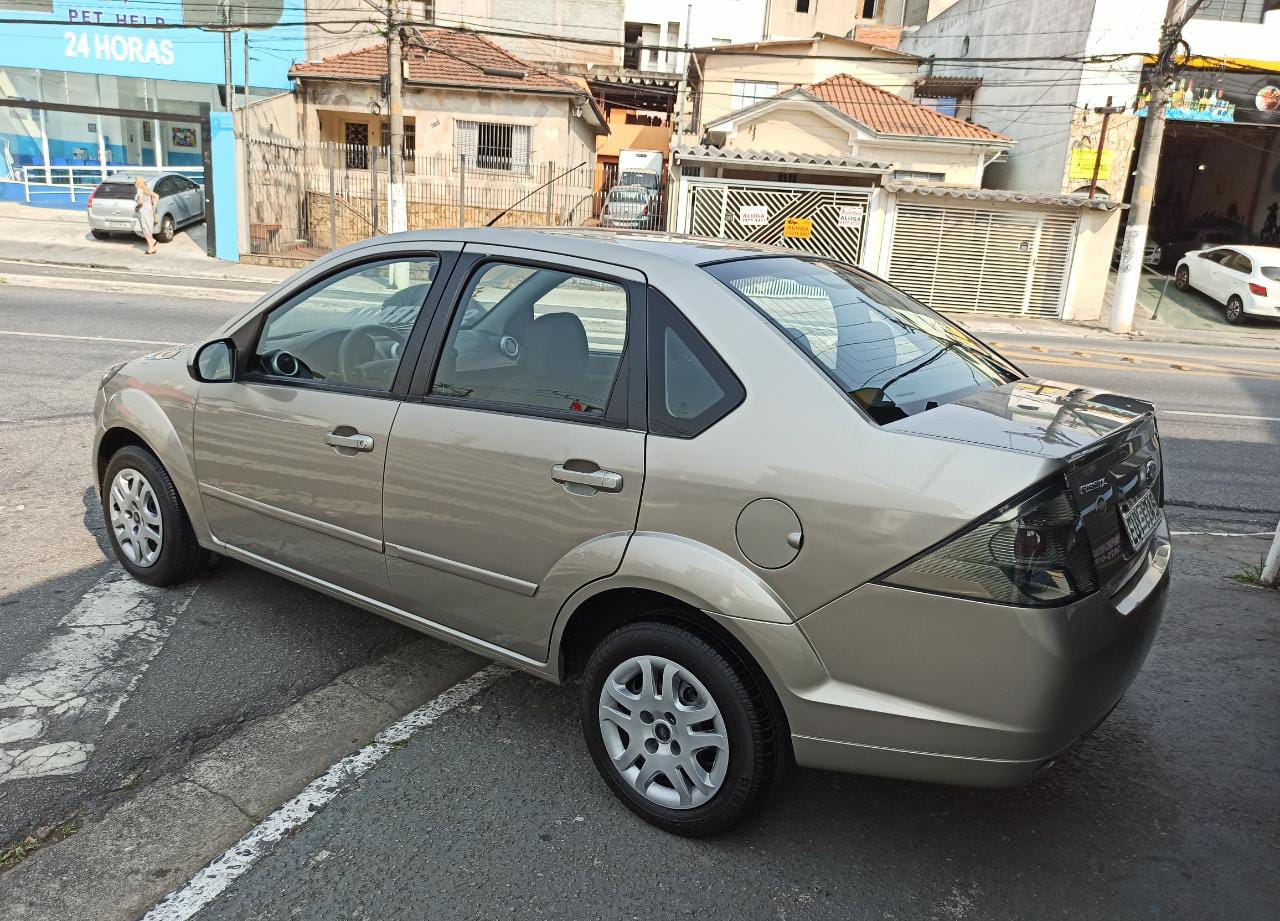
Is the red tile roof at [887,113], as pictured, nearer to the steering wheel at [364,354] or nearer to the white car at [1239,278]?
the white car at [1239,278]

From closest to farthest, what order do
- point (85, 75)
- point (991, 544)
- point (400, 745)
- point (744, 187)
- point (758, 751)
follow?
point (991, 544) → point (758, 751) → point (400, 745) → point (744, 187) → point (85, 75)

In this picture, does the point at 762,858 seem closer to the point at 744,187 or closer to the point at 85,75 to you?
the point at 744,187

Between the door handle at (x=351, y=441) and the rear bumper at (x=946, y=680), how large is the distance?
1543mm

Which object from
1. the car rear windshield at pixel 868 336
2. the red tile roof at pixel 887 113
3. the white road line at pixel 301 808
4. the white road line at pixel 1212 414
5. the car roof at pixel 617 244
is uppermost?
the red tile roof at pixel 887 113

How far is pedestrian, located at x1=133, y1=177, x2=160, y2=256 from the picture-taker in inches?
895

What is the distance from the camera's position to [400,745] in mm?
3270

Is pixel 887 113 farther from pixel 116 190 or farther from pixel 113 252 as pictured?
pixel 113 252

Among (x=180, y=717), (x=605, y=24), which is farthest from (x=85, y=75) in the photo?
(x=180, y=717)

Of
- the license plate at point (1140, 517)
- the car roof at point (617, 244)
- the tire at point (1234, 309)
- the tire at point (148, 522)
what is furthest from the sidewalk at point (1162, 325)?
the tire at point (148, 522)

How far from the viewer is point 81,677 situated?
3.60m

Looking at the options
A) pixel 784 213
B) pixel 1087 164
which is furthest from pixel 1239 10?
pixel 784 213

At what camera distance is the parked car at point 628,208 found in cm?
2550

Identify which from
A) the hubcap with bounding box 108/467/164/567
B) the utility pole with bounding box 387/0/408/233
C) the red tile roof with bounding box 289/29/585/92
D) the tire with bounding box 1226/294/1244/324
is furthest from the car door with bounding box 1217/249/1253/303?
the hubcap with bounding box 108/467/164/567

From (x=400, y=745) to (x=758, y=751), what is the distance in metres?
1.32
